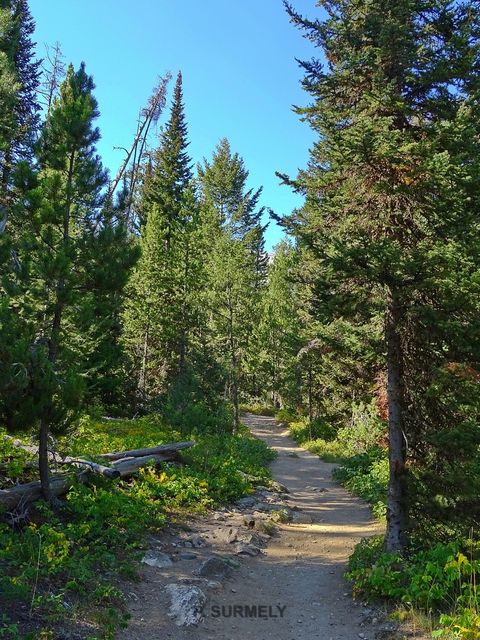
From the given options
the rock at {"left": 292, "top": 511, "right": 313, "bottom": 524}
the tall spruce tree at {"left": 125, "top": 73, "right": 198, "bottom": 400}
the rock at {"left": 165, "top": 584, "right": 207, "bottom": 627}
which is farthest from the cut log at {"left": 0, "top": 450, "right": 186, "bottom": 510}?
the tall spruce tree at {"left": 125, "top": 73, "right": 198, "bottom": 400}

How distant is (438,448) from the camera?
20.4ft

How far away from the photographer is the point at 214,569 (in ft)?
23.1

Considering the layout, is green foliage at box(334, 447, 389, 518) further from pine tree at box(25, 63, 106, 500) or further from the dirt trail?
pine tree at box(25, 63, 106, 500)

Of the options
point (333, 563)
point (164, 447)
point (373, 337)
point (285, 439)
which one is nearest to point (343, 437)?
point (285, 439)

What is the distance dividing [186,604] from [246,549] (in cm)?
269

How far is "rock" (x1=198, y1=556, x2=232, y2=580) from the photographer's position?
688 cm

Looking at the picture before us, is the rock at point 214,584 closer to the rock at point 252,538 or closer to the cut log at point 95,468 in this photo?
the rock at point 252,538

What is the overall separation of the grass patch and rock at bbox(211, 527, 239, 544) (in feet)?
3.35

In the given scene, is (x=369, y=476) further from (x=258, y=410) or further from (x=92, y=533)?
(x=258, y=410)

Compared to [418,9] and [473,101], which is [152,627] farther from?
[418,9]

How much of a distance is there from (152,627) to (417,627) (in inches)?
119

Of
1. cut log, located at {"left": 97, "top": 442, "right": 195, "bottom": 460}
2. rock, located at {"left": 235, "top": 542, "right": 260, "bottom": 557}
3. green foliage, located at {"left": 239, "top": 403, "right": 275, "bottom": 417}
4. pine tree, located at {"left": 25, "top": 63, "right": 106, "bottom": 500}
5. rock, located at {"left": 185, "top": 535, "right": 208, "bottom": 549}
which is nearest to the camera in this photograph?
pine tree, located at {"left": 25, "top": 63, "right": 106, "bottom": 500}

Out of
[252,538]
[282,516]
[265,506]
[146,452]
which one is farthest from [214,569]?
[146,452]

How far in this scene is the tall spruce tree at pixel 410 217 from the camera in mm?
6043
